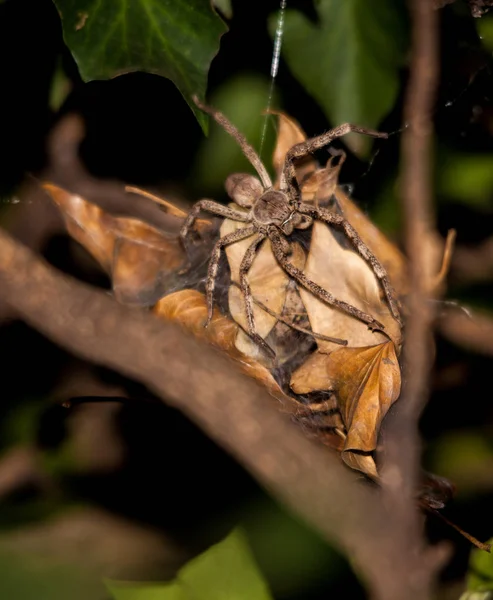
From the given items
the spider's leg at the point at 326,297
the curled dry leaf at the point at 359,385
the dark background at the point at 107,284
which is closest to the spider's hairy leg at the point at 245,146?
the dark background at the point at 107,284

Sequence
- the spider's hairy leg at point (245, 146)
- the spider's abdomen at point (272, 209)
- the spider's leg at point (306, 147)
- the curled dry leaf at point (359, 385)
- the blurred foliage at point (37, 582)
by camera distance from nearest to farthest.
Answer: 1. the curled dry leaf at point (359, 385)
2. the spider's leg at point (306, 147)
3. the spider's abdomen at point (272, 209)
4. the spider's hairy leg at point (245, 146)
5. the blurred foliage at point (37, 582)

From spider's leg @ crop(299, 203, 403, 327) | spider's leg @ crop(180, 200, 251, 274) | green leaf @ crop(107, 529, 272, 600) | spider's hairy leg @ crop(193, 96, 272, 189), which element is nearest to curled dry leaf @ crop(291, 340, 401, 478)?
spider's leg @ crop(299, 203, 403, 327)

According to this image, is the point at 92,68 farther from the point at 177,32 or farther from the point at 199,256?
the point at 199,256

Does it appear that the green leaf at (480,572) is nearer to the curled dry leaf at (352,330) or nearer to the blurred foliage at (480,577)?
the blurred foliage at (480,577)

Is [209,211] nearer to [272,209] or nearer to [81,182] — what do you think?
[272,209]

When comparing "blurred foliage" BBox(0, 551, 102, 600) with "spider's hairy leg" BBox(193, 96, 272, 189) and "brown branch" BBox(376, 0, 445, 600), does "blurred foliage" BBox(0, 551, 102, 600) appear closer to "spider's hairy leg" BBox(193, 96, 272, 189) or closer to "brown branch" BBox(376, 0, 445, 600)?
"spider's hairy leg" BBox(193, 96, 272, 189)

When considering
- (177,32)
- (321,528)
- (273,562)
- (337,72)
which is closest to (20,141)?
(177,32)
